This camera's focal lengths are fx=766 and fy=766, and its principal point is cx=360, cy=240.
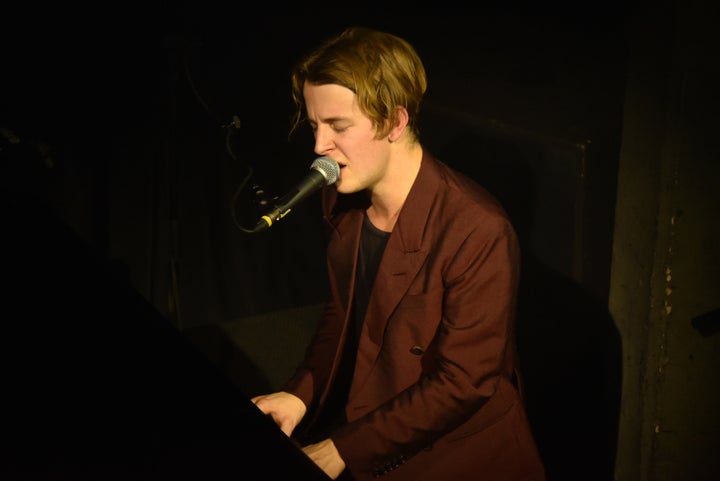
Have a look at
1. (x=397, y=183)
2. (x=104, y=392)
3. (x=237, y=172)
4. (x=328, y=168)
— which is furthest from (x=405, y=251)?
(x=237, y=172)

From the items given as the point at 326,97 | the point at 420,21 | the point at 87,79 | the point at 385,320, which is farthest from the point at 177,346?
the point at 87,79

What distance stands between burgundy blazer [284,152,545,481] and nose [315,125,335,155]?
0.87ft

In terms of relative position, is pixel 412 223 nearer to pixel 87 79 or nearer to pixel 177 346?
pixel 177 346

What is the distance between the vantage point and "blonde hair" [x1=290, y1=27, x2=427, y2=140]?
78.0 inches

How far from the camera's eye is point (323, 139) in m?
2.04

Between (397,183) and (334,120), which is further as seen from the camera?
(397,183)

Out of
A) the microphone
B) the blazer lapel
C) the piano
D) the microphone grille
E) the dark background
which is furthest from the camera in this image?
the dark background

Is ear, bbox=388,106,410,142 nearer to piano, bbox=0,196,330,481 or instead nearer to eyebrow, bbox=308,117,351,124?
eyebrow, bbox=308,117,351,124

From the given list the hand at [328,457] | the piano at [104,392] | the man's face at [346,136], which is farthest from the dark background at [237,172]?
the man's face at [346,136]

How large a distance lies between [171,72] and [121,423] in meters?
1.66

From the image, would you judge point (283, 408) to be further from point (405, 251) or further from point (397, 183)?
point (397, 183)

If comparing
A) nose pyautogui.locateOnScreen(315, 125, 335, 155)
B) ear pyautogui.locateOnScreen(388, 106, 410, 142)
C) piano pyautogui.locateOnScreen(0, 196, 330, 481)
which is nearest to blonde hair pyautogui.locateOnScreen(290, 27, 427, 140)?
ear pyautogui.locateOnScreen(388, 106, 410, 142)

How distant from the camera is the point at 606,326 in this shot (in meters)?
2.59

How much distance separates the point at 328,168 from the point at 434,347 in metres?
0.59
